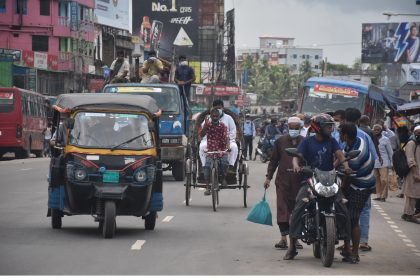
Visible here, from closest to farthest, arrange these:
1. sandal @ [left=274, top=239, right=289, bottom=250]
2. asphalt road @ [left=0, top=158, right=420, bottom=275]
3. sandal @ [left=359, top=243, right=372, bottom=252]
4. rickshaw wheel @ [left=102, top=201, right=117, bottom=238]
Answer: asphalt road @ [left=0, top=158, right=420, bottom=275] → sandal @ [left=274, top=239, right=289, bottom=250] → sandal @ [left=359, top=243, right=372, bottom=252] → rickshaw wheel @ [left=102, top=201, right=117, bottom=238]

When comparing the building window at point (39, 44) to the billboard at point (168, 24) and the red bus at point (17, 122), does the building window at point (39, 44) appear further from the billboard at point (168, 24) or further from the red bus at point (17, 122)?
the red bus at point (17, 122)

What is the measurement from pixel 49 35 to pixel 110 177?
7608 centimetres

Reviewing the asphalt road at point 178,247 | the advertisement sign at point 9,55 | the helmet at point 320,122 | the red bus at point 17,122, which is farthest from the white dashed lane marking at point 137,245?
the advertisement sign at point 9,55

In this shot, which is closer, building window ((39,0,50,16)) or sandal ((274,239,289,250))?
sandal ((274,239,289,250))

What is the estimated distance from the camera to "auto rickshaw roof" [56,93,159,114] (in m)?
15.8

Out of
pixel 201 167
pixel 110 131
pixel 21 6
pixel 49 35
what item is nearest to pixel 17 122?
pixel 201 167

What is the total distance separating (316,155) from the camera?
13094 mm

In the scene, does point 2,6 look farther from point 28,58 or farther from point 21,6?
point 28,58

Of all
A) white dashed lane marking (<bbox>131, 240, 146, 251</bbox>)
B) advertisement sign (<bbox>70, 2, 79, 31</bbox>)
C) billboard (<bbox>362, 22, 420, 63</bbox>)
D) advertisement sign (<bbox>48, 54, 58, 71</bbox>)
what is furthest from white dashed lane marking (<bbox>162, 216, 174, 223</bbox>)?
billboard (<bbox>362, 22, 420, 63</bbox>)

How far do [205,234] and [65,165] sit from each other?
231cm

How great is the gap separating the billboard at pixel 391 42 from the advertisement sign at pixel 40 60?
1364 inches

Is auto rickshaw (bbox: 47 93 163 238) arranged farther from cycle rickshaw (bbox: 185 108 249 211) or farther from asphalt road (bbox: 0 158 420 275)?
cycle rickshaw (bbox: 185 108 249 211)

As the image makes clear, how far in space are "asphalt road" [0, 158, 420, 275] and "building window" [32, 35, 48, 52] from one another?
68646 millimetres

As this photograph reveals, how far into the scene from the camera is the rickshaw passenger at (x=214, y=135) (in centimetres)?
2080
